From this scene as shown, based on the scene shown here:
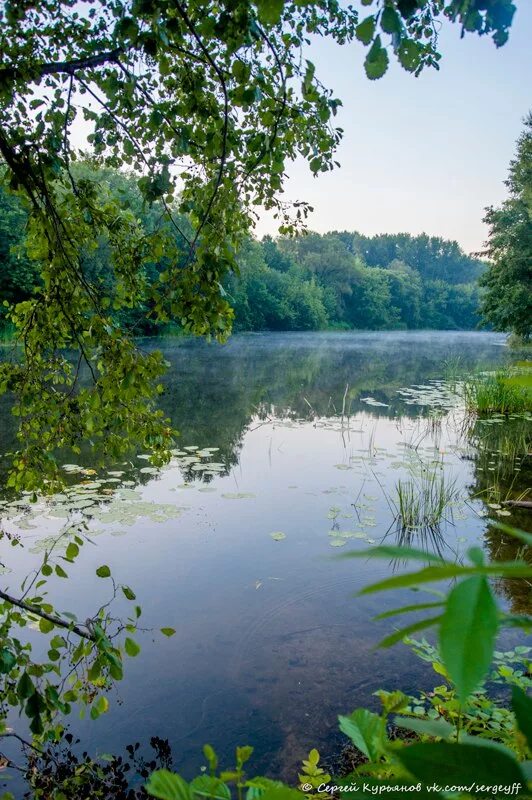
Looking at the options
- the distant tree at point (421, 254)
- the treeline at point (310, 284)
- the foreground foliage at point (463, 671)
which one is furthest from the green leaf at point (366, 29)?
the distant tree at point (421, 254)

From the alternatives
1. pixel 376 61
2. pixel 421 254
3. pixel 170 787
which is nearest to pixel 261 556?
pixel 376 61

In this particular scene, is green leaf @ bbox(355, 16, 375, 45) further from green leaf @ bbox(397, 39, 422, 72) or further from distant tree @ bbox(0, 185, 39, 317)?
distant tree @ bbox(0, 185, 39, 317)

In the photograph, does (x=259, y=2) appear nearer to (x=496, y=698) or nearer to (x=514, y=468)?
(x=496, y=698)

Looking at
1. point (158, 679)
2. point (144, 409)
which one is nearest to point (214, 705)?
point (158, 679)

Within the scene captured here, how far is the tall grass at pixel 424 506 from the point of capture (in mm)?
6512

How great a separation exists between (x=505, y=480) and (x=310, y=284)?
183 feet

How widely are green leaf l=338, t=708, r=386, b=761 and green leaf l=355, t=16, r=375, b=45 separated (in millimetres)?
1214

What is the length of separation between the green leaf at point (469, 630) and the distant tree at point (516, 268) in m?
23.9

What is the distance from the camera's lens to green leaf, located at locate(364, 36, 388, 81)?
3.74 ft

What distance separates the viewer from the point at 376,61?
3.89ft

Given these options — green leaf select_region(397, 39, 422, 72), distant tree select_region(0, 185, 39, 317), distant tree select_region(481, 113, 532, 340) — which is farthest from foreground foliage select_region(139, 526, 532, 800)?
distant tree select_region(0, 185, 39, 317)

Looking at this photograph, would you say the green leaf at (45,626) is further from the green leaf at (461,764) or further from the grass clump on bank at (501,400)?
the grass clump on bank at (501,400)

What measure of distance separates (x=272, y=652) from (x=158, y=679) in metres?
0.85

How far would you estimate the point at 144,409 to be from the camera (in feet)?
9.98
